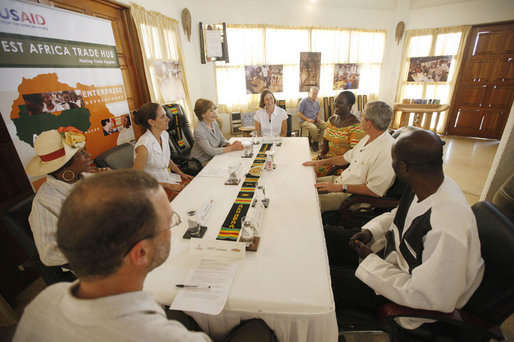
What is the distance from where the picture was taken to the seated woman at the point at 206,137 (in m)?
2.96

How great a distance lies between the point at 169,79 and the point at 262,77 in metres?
2.47

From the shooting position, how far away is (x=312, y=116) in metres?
5.84

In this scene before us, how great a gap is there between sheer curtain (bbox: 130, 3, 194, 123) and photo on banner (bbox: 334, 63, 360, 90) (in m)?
4.08

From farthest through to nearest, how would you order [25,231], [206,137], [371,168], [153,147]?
[206,137], [153,147], [371,168], [25,231]

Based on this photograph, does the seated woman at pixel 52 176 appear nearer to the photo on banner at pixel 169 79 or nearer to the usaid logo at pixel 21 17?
the usaid logo at pixel 21 17

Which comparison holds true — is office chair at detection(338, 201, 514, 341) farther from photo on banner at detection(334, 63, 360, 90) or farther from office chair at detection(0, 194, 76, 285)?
photo on banner at detection(334, 63, 360, 90)

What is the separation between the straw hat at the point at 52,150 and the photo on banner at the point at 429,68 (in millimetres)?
7744

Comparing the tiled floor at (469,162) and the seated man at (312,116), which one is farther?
the seated man at (312,116)

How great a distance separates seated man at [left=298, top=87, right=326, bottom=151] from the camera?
5682mm

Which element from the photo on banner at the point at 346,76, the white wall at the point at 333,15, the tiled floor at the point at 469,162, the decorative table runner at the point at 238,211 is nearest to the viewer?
the decorative table runner at the point at 238,211

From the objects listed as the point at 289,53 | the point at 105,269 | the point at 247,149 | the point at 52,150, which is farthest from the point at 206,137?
the point at 289,53

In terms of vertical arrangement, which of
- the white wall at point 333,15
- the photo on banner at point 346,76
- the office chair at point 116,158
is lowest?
the office chair at point 116,158

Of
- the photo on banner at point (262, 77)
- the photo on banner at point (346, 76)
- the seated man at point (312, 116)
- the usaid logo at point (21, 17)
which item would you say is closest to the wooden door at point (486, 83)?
the photo on banner at point (346, 76)

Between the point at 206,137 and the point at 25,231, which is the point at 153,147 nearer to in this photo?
the point at 206,137
